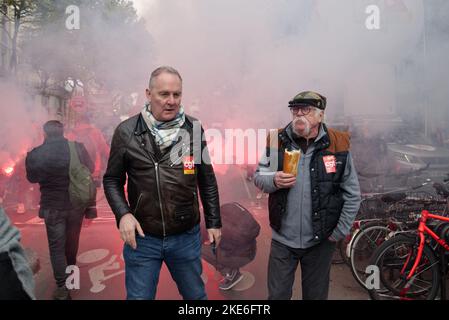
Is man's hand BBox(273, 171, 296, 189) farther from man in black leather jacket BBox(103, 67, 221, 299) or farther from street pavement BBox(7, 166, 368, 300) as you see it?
street pavement BBox(7, 166, 368, 300)

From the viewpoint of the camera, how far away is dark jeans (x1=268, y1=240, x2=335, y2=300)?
2.21 metres

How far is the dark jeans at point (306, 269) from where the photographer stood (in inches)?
87.1

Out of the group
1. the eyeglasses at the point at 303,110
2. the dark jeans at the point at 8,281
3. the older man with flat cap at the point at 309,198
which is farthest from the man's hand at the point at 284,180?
the dark jeans at the point at 8,281

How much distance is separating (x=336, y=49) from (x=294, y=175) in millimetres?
3013

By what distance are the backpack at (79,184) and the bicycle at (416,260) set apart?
255 centimetres

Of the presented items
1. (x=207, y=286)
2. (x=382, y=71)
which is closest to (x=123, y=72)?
(x=207, y=286)

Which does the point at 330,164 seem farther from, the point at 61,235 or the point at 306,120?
the point at 61,235

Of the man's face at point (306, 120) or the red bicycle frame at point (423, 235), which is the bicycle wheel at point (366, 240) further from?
the man's face at point (306, 120)

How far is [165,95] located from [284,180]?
2.79 ft

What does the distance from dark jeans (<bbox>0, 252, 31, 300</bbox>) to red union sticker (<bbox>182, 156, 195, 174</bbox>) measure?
109 centimetres

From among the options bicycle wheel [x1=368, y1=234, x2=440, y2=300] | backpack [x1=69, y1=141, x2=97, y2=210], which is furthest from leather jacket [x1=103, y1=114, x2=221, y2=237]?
bicycle wheel [x1=368, y1=234, x2=440, y2=300]

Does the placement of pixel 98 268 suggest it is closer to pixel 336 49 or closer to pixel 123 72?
pixel 123 72

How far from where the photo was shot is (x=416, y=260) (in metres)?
2.90

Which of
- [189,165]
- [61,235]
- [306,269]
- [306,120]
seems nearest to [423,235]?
[306,269]
